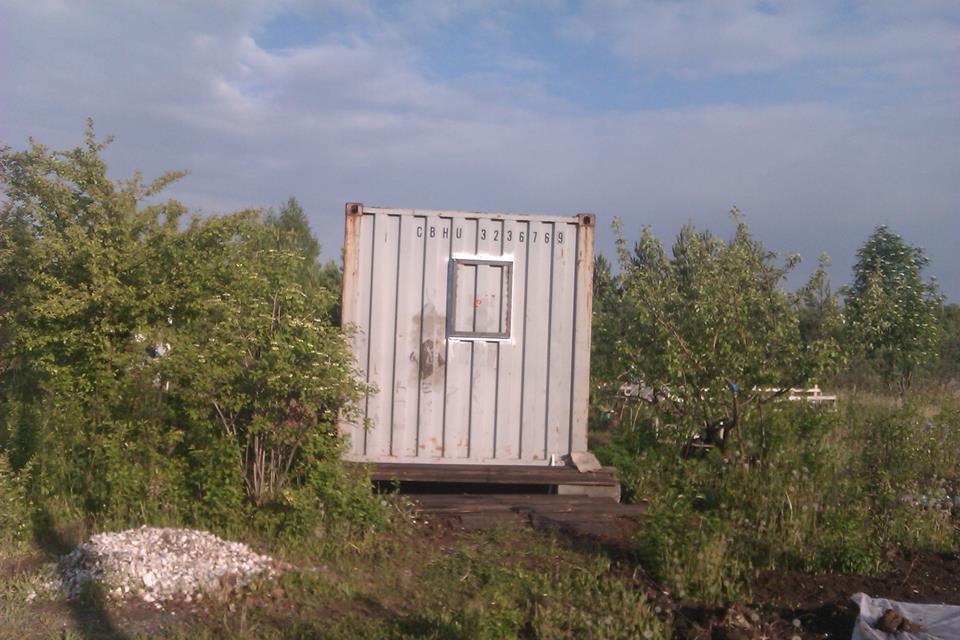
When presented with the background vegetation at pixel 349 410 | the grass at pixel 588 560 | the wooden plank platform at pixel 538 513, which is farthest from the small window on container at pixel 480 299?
the grass at pixel 588 560

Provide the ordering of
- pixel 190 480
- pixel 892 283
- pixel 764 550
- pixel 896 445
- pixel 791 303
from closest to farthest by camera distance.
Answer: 1. pixel 764 550
2. pixel 190 480
3. pixel 896 445
4. pixel 791 303
5. pixel 892 283

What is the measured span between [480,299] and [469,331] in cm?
32

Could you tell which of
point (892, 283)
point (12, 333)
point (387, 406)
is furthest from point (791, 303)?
point (892, 283)

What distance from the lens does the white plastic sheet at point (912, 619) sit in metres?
4.75

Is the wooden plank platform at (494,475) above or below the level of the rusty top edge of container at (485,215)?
below

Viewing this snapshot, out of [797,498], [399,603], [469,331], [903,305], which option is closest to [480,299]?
[469,331]

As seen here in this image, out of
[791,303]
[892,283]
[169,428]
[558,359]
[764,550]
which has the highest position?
[892,283]

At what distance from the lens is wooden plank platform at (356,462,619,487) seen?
26.7 feet

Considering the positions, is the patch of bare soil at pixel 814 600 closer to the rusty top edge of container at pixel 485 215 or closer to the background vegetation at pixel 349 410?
the background vegetation at pixel 349 410

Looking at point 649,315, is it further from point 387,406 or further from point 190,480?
point 190,480

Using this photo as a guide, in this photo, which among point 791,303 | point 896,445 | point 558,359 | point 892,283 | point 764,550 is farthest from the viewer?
point 892,283

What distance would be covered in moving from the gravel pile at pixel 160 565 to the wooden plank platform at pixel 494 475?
7.16 ft

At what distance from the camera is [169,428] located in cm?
696

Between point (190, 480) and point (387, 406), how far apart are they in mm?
2116
